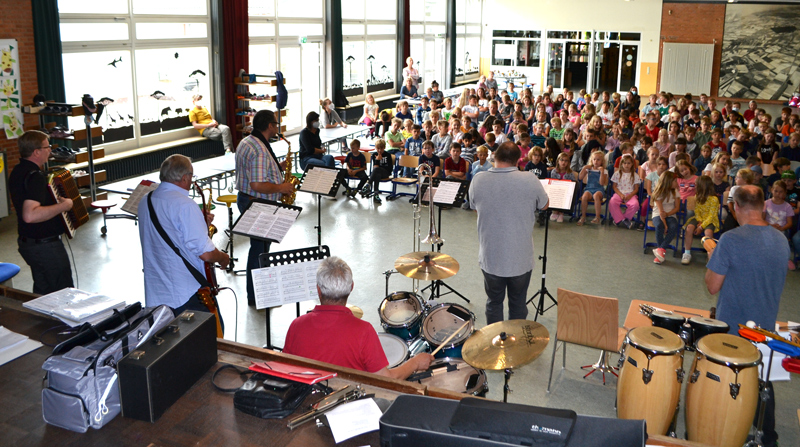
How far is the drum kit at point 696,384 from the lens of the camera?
11.7 ft

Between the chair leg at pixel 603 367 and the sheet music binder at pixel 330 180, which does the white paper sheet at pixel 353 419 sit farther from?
the sheet music binder at pixel 330 180

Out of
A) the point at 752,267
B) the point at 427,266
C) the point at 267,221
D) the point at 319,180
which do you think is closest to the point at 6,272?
the point at 267,221

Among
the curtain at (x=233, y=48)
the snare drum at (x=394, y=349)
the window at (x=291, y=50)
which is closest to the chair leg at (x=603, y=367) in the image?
the snare drum at (x=394, y=349)

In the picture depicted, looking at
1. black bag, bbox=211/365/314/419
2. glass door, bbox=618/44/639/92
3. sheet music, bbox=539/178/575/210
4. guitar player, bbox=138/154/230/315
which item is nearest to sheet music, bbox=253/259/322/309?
guitar player, bbox=138/154/230/315

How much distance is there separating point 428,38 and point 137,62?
1221cm

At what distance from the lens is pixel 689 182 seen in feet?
26.4

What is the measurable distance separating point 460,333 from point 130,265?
4.26m

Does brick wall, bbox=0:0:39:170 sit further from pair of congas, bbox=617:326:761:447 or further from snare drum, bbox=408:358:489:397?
pair of congas, bbox=617:326:761:447

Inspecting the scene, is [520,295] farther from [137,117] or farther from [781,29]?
[781,29]

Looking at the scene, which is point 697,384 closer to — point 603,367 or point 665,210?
point 603,367

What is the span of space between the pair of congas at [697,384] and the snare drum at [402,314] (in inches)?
56.7

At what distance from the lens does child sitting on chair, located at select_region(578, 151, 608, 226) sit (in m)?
8.87

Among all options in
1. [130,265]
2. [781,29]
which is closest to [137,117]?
[130,265]

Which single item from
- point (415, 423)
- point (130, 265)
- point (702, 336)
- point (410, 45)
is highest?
point (410, 45)
